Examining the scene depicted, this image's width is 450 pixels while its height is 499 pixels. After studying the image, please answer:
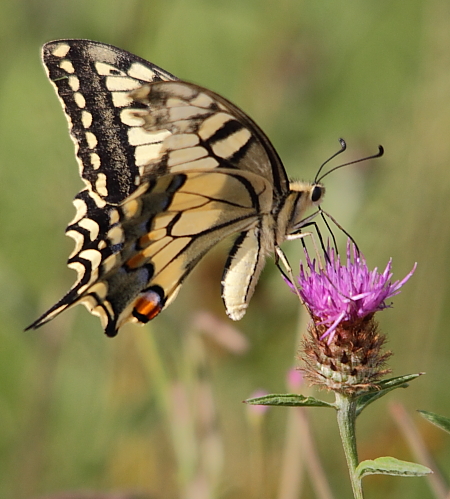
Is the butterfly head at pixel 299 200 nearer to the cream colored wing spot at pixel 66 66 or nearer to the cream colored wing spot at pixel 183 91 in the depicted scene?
the cream colored wing spot at pixel 183 91

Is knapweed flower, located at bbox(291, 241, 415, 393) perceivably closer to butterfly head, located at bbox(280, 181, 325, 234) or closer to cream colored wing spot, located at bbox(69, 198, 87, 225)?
butterfly head, located at bbox(280, 181, 325, 234)

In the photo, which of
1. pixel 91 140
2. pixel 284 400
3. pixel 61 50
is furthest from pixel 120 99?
pixel 284 400

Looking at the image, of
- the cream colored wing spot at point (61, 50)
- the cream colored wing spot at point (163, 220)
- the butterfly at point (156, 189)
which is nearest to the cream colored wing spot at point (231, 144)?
the butterfly at point (156, 189)

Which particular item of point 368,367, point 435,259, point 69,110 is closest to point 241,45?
point 435,259

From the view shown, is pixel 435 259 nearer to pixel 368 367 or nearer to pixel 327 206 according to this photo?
pixel 327 206

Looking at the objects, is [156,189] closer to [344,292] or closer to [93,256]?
[93,256]

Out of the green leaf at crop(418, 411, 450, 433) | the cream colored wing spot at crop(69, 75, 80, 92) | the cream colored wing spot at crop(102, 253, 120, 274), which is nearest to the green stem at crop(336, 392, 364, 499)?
the green leaf at crop(418, 411, 450, 433)

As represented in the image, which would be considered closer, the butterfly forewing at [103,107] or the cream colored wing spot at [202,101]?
the cream colored wing spot at [202,101]
